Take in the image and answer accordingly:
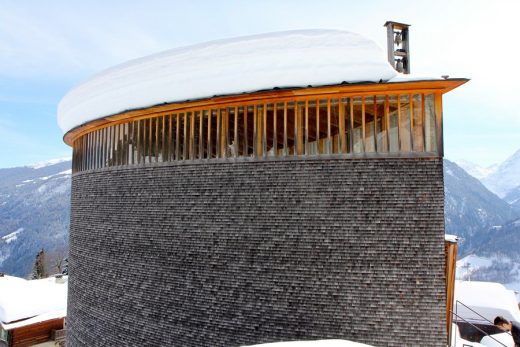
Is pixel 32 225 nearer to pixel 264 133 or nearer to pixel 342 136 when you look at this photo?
pixel 264 133

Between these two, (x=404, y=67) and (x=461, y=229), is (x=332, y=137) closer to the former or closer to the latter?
(x=404, y=67)

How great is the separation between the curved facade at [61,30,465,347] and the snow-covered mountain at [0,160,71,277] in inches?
4484

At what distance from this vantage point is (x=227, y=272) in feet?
25.0

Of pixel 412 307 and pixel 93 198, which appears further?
pixel 93 198

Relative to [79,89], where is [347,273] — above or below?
below

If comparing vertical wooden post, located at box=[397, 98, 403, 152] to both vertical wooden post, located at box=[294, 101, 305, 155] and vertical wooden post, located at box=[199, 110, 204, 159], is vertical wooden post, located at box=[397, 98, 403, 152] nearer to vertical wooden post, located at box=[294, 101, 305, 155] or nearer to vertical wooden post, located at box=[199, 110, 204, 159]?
vertical wooden post, located at box=[294, 101, 305, 155]

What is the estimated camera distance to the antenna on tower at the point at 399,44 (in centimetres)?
774

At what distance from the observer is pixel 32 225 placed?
14738 centimetres

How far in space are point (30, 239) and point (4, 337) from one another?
139259 mm

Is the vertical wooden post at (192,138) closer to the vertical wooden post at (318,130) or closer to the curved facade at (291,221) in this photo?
the curved facade at (291,221)

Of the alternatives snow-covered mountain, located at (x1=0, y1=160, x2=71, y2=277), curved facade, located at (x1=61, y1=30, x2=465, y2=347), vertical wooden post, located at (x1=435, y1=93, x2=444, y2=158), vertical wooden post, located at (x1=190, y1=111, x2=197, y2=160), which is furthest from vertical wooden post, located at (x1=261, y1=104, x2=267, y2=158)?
snow-covered mountain, located at (x1=0, y1=160, x2=71, y2=277)

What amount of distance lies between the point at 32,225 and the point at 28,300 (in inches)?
5914

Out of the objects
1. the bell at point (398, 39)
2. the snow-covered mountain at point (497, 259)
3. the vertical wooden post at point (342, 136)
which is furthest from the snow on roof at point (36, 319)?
the snow-covered mountain at point (497, 259)

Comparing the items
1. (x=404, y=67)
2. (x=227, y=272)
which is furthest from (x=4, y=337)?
(x=404, y=67)
